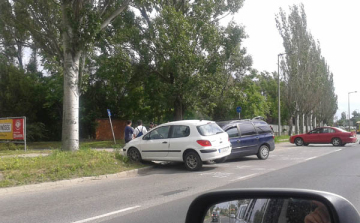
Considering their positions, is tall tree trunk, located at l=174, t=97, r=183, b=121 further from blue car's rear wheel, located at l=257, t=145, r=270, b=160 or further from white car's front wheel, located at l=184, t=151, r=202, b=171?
white car's front wheel, located at l=184, t=151, r=202, b=171

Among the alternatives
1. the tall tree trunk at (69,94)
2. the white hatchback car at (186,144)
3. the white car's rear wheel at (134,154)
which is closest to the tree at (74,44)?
the tall tree trunk at (69,94)

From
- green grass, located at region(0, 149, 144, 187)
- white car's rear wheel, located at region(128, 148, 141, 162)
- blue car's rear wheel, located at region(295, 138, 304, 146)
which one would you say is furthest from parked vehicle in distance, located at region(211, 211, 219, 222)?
blue car's rear wheel, located at region(295, 138, 304, 146)

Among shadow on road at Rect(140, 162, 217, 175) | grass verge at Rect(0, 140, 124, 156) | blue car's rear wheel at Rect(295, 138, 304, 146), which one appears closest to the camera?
shadow on road at Rect(140, 162, 217, 175)

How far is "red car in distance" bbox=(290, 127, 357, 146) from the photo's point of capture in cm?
2522

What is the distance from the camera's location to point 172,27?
66.6 feet

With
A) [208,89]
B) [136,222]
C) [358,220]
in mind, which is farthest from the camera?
[208,89]

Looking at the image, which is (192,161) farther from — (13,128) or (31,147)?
(31,147)

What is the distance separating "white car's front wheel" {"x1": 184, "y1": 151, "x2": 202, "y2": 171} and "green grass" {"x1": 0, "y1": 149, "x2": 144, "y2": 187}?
1.86 metres

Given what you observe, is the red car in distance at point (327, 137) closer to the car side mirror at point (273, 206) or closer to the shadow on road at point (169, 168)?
the shadow on road at point (169, 168)

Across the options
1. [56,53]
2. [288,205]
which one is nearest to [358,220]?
[288,205]

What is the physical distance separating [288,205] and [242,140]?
1315 cm

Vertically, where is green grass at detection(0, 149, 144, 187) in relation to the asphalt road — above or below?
above

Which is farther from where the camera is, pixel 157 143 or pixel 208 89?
pixel 208 89

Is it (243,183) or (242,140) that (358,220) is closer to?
(243,183)
